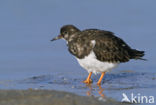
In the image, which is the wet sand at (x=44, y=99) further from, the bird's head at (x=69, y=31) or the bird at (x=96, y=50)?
the bird's head at (x=69, y=31)

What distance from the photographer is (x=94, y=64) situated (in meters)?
8.70

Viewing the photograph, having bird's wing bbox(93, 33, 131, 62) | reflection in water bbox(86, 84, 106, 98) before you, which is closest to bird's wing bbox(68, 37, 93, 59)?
bird's wing bbox(93, 33, 131, 62)

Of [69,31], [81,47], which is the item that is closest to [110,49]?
[81,47]

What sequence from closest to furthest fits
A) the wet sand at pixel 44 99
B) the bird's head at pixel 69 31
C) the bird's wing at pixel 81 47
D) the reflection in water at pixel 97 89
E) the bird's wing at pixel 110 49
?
the wet sand at pixel 44 99
the reflection in water at pixel 97 89
the bird's wing at pixel 81 47
the bird's wing at pixel 110 49
the bird's head at pixel 69 31

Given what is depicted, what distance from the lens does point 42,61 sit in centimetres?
1009

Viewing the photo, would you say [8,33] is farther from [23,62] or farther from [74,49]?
[74,49]

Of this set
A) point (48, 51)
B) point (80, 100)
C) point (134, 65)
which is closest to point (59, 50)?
point (48, 51)

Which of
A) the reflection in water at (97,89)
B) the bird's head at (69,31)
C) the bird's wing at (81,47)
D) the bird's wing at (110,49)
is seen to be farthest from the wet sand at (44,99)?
the bird's head at (69,31)

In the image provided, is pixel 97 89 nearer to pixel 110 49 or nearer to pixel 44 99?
pixel 110 49

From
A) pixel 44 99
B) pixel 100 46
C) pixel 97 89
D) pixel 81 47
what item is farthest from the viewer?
pixel 100 46

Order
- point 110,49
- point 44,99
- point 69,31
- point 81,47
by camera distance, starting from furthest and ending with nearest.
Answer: point 69,31 → point 110,49 → point 81,47 → point 44,99

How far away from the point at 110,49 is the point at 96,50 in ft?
1.26

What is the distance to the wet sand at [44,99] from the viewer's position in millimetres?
5766

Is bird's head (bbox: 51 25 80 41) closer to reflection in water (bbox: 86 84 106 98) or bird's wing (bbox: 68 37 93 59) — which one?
bird's wing (bbox: 68 37 93 59)
